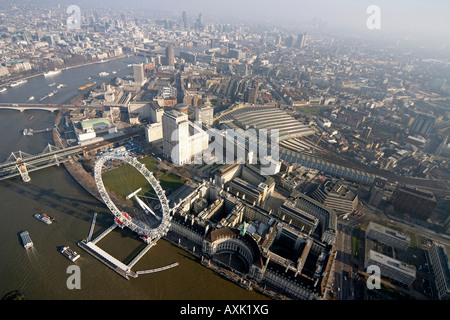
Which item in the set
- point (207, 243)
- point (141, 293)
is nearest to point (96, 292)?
point (141, 293)

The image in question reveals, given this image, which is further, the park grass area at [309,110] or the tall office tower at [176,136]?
the park grass area at [309,110]

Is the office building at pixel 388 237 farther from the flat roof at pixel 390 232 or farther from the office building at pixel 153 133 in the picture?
the office building at pixel 153 133

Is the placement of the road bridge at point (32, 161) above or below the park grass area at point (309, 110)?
above

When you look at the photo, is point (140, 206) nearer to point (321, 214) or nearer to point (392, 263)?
point (321, 214)

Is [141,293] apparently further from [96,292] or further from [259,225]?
[259,225]

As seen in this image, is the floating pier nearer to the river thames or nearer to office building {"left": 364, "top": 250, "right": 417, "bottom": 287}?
the river thames

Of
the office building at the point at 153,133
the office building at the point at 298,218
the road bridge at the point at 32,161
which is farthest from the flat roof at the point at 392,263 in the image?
the road bridge at the point at 32,161
